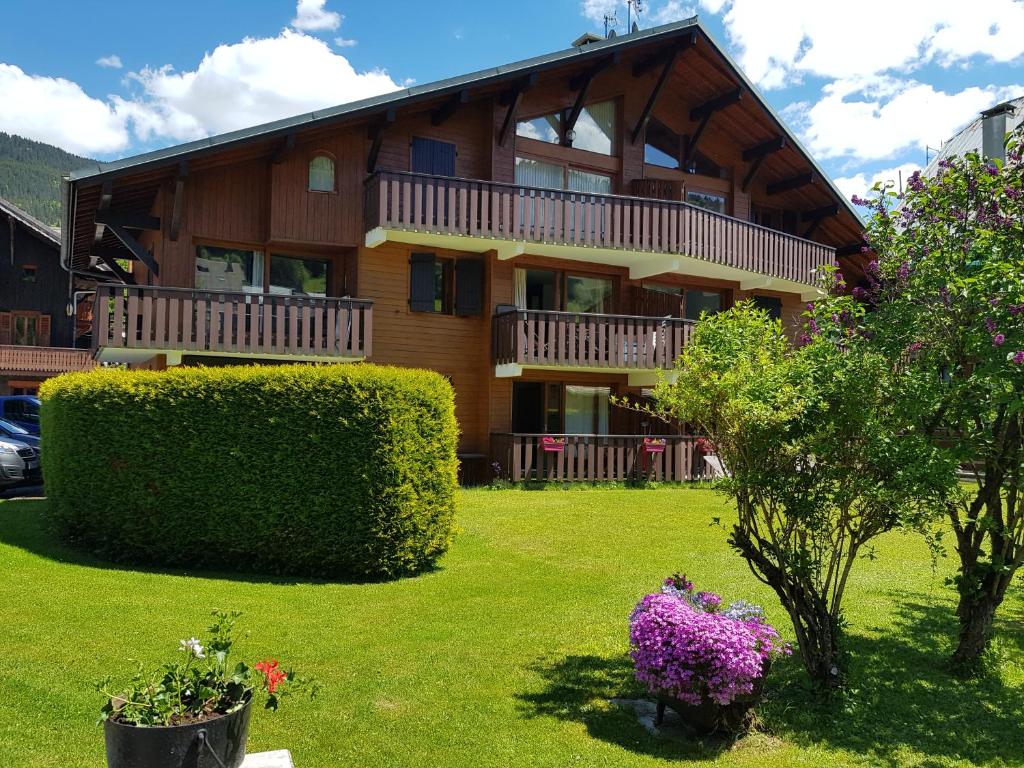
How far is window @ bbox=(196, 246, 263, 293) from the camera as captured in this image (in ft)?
57.7

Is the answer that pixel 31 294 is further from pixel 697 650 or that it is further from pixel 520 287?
pixel 697 650

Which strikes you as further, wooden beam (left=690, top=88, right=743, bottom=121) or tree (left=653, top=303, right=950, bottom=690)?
wooden beam (left=690, top=88, right=743, bottom=121)

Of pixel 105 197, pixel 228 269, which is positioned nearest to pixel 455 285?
pixel 228 269

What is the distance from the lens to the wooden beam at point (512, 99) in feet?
62.3

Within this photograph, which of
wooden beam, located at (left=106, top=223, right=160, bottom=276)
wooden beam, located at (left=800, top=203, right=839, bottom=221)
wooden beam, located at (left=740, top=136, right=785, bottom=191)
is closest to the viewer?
wooden beam, located at (left=106, top=223, right=160, bottom=276)

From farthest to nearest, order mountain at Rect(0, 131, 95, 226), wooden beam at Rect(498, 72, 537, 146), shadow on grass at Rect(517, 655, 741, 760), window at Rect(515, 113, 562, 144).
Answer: mountain at Rect(0, 131, 95, 226)
window at Rect(515, 113, 562, 144)
wooden beam at Rect(498, 72, 537, 146)
shadow on grass at Rect(517, 655, 741, 760)

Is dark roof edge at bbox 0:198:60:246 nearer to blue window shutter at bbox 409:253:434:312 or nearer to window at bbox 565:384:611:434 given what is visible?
blue window shutter at bbox 409:253:434:312

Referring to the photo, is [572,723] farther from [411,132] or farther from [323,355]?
[411,132]

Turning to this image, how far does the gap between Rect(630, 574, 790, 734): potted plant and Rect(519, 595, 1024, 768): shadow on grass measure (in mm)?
216

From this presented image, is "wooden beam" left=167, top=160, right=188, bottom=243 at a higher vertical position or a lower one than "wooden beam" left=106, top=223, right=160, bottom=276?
higher

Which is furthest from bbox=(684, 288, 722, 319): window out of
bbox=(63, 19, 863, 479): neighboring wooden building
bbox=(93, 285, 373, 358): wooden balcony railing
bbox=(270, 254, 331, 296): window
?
bbox=(270, 254, 331, 296): window

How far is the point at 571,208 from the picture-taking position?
19062 millimetres

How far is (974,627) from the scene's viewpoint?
6688 mm

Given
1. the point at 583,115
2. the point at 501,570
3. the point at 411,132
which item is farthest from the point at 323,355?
the point at 583,115
